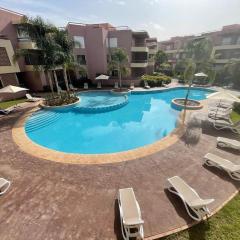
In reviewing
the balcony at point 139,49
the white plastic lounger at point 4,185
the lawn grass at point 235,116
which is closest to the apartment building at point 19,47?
the white plastic lounger at point 4,185

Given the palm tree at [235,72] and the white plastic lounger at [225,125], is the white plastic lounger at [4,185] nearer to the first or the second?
the white plastic lounger at [225,125]

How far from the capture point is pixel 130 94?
90.4 feet

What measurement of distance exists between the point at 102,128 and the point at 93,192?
346 inches

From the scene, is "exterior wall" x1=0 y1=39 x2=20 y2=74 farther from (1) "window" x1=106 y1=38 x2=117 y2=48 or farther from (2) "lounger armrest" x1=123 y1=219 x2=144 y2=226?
(2) "lounger armrest" x1=123 y1=219 x2=144 y2=226

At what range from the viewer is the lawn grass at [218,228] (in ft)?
16.8

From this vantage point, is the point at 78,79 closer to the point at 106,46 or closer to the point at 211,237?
the point at 106,46

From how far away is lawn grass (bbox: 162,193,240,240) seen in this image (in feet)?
16.8

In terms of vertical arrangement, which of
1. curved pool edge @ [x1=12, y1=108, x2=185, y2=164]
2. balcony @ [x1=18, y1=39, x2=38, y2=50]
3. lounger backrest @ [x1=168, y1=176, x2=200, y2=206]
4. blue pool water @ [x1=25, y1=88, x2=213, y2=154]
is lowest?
blue pool water @ [x1=25, y1=88, x2=213, y2=154]

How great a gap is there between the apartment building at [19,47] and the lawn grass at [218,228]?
873 inches

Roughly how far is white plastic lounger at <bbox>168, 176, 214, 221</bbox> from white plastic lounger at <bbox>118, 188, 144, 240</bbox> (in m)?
1.88

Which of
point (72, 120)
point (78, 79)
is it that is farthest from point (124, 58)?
point (72, 120)

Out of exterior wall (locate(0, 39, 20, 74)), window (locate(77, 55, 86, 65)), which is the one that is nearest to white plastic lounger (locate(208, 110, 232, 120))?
exterior wall (locate(0, 39, 20, 74))

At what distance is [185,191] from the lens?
6.33 meters

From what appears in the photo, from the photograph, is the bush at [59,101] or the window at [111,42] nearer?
the bush at [59,101]
